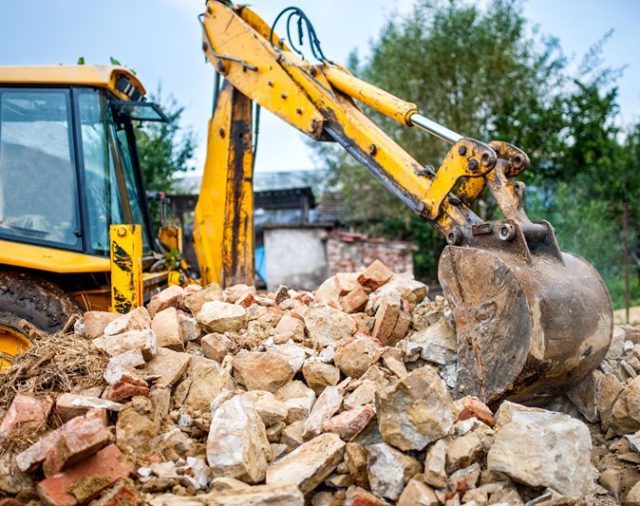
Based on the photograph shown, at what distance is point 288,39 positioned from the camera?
15.6 ft

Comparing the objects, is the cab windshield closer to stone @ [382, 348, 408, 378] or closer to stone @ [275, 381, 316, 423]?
stone @ [275, 381, 316, 423]

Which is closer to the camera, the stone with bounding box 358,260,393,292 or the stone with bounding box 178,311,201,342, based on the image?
the stone with bounding box 178,311,201,342

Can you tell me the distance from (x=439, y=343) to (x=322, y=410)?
96 cm

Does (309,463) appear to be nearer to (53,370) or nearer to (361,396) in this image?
(361,396)

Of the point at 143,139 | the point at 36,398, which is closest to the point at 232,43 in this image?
the point at 36,398

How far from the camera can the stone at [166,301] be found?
374 centimetres

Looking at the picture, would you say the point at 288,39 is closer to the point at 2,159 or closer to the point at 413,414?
the point at 2,159

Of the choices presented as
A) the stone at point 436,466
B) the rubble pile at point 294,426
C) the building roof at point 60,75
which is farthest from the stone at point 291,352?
the building roof at point 60,75

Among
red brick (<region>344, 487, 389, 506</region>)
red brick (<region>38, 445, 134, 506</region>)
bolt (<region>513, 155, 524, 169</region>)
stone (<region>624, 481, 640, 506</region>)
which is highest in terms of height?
bolt (<region>513, 155, 524, 169</region>)

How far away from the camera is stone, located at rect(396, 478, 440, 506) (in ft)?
7.43

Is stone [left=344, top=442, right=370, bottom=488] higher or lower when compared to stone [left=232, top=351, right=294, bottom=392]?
lower

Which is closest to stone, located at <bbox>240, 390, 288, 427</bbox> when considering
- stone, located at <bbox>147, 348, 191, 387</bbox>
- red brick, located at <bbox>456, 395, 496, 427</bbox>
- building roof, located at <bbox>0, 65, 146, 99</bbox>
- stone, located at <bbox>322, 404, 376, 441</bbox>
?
stone, located at <bbox>322, 404, 376, 441</bbox>

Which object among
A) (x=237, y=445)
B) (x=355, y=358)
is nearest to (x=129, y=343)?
(x=237, y=445)

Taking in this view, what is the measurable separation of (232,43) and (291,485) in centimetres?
381
